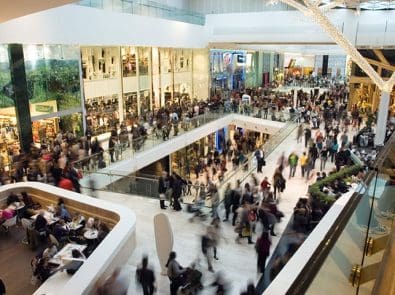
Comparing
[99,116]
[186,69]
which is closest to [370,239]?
[99,116]

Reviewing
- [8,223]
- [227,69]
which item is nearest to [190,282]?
[8,223]

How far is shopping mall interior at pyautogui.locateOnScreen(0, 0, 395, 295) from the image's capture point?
566 centimetres

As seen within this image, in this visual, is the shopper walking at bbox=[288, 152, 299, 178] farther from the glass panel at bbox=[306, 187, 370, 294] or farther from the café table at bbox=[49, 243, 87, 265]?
the glass panel at bbox=[306, 187, 370, 294]

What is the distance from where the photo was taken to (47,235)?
8.12 m

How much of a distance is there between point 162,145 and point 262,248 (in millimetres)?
11145

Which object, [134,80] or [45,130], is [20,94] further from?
[134,80]

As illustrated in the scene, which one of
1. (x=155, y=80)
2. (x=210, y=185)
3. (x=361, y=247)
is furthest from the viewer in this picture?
(x=155, y=80)

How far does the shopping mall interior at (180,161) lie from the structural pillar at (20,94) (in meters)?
0.05

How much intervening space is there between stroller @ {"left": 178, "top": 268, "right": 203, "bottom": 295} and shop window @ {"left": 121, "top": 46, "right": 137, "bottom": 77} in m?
17.1

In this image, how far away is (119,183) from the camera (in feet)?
38.9

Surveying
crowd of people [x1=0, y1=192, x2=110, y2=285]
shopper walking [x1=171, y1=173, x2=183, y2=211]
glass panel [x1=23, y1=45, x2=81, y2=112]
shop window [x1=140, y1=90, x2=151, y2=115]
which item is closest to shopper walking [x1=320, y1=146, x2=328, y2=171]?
shopper walking [x1=171, y1=173, x2=183, y2=211]

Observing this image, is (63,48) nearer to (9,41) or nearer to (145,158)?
(9,41)

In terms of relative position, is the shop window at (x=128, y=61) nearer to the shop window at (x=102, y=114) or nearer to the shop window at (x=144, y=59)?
the shop window at (x=144, y=59)

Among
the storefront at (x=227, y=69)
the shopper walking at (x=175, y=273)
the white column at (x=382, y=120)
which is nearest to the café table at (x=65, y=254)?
the shopper walking at (x=175, y=273)
